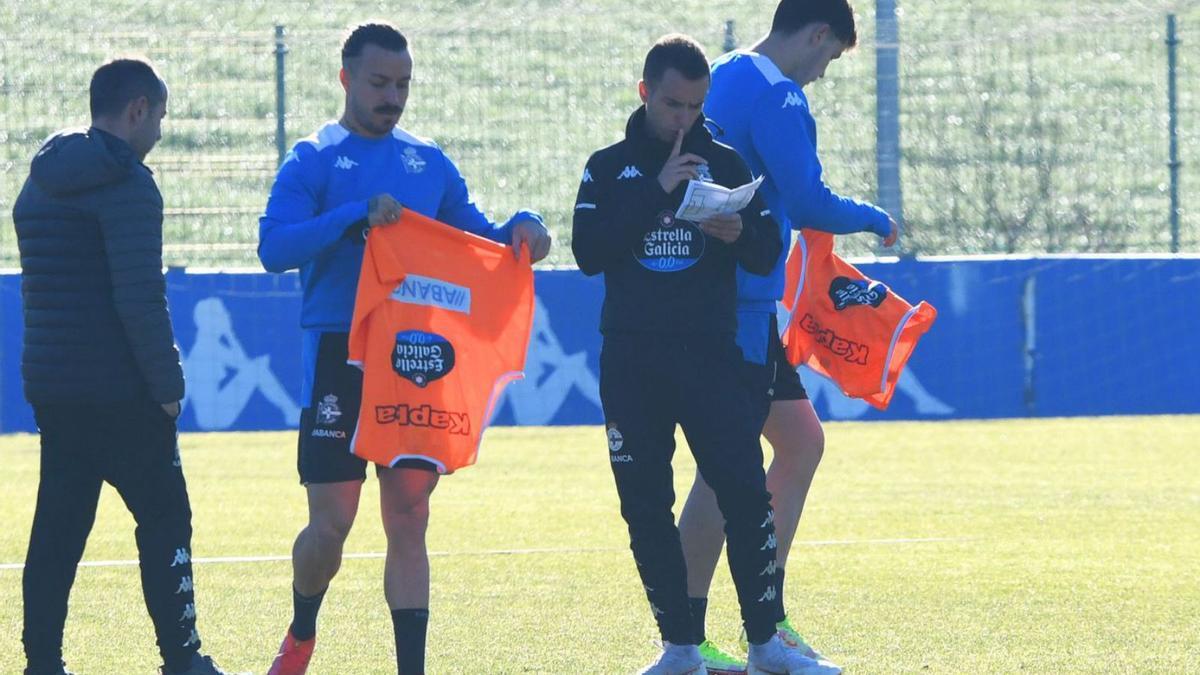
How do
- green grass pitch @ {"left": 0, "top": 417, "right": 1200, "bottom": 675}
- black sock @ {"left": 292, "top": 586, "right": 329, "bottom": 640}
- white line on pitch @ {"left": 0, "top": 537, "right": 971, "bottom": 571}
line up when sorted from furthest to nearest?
white line on pitch @ {"left": 0, "top": 537, "right": 971, "bottom": 571}, green grass pitch @ {"left": 0, "top": 417, "right": 1200, "bottom": 675}, black sock @ {"left": 292, "top": 586, "right": 329, "bottom": 640}

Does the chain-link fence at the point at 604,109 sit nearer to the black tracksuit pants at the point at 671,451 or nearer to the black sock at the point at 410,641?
the black tracksuit pants at the point at 671,451

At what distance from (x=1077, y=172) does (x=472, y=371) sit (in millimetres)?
12744

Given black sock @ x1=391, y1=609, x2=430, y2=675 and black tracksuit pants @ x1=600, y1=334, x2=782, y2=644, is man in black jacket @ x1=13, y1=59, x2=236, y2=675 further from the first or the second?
black tracksuit pants @ x1=600, y1=334, x2=782, y2=644

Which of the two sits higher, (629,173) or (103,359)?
(629,173)

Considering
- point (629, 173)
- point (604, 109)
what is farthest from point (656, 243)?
point (604, 109)

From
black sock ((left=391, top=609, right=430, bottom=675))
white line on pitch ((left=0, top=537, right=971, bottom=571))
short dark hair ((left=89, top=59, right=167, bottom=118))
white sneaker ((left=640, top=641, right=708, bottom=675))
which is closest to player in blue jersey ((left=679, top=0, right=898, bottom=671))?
white sneaker ((left=640, top=641, right=708, bottom=675))

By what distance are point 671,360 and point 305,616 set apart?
4.10 feet

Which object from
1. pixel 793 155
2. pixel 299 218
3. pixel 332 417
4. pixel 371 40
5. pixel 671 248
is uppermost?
pixel 371 40

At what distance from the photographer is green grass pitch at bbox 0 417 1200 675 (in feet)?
20.3

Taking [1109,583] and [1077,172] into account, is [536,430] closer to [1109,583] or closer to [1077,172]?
[1077,172]

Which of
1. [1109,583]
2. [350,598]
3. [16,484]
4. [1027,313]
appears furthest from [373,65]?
[1027,313]

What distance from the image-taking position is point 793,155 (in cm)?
591

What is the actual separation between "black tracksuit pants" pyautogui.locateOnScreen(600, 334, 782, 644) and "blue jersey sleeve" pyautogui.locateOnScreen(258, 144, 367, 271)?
83 cm

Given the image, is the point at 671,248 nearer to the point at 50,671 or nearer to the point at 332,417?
the point at 332,417
